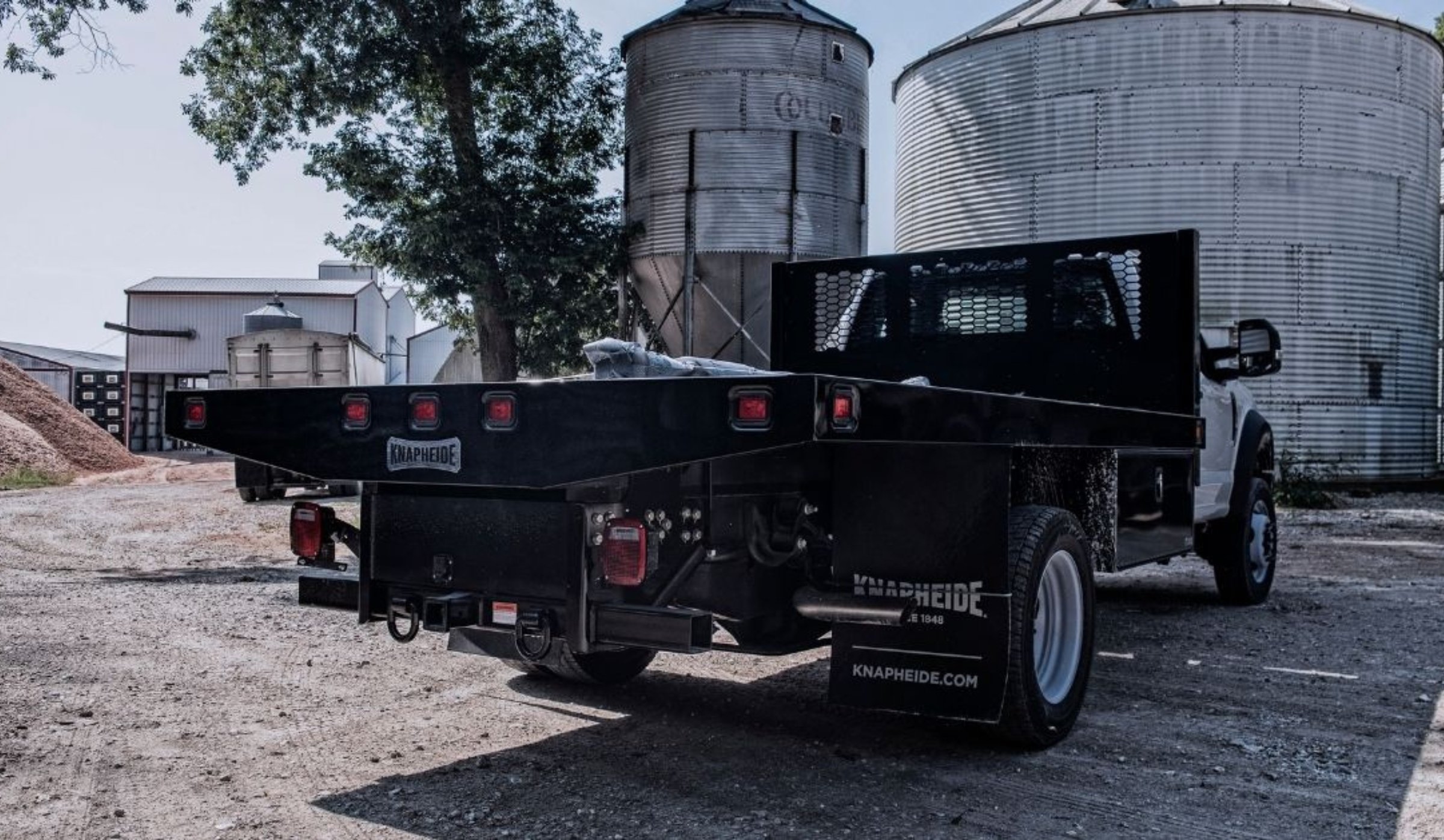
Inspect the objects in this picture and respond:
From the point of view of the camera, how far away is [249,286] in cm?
4706

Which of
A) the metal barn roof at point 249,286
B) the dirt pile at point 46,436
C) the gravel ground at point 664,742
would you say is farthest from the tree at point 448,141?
the metal barn roof at point 249,286

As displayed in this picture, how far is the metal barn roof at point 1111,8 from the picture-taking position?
18172mm

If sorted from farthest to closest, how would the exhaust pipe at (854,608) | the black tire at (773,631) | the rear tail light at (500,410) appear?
the black tire at (773,631)
the exhaust pipe at (854,608)
the rear tail light at (500,410)

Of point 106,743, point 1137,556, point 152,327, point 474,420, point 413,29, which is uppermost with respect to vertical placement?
point 413,29

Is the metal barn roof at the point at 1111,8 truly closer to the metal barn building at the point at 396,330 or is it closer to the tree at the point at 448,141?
the tree at the point at 448,141

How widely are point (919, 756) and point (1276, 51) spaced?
16731mm

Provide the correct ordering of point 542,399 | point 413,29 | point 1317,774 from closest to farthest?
1. point 542,399
2. point 1317,774
3. point 413,29

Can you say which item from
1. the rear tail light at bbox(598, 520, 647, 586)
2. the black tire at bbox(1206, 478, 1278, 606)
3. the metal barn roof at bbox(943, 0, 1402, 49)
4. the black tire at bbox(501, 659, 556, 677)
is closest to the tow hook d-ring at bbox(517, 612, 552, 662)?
the rear tail light at bbox(598, 520, 647, 586)

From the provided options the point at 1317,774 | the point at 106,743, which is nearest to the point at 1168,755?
the point at 1317,774

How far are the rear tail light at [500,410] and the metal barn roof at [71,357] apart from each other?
49.9m

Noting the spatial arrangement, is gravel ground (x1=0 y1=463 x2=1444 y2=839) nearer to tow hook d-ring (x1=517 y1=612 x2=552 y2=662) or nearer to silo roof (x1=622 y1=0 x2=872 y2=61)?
tow hook d-ring (x1=517 y1=612 x2=552 y2=662)

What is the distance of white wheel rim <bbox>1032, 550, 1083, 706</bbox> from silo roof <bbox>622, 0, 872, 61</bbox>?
60.8 ft

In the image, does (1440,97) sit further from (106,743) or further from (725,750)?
(106,743)

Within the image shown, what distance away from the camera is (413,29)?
22031 millimetres
